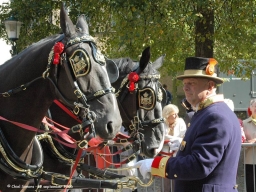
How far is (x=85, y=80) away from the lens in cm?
405

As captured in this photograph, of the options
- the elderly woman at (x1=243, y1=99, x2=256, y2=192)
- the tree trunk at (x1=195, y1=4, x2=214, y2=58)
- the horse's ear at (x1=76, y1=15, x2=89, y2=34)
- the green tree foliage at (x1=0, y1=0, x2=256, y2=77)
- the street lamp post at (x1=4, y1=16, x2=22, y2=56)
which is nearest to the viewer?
the horse's ear at (x1=76, y1=15, x2=89, y2=34)

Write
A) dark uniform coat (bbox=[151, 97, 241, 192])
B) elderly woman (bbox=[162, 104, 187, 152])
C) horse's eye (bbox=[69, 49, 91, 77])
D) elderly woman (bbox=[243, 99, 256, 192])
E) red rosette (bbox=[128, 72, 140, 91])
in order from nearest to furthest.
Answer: dark uniform coat (bbox=[151, 97, 241, 192]), horse's eye (bbox=[69, 49, 91, 77]), red rosette (bbox=[128, 72, 140, 91]), elderly woman (bbox=[243, 99, 256, 192]), elderly woman (bbox=[162, 104, 187, 152])

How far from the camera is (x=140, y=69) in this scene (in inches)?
254

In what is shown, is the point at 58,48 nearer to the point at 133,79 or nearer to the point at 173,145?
the point at 133,79

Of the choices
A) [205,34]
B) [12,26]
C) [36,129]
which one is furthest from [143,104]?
[12,26]

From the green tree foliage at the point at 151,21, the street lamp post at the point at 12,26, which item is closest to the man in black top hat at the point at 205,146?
the green tree foliage at the point at 151,21

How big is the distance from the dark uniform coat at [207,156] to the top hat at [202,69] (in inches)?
7.8

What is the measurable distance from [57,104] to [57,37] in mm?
1208

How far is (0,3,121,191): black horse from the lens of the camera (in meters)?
4.00

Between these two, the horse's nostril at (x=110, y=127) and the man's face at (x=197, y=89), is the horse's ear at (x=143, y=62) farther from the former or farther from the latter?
the horse's nostril at (x=110, y=127)

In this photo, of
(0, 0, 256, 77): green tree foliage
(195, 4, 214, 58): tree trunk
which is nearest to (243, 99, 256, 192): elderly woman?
(0, 0, 256, 77): green tree foliage

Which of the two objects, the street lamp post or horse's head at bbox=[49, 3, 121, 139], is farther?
the street lamp post

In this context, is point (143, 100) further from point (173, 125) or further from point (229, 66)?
point (229, 66)

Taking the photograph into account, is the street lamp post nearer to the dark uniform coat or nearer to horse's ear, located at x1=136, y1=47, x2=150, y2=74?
horse's ear, located at x1=136, y1=47, x2=150, y2=74
